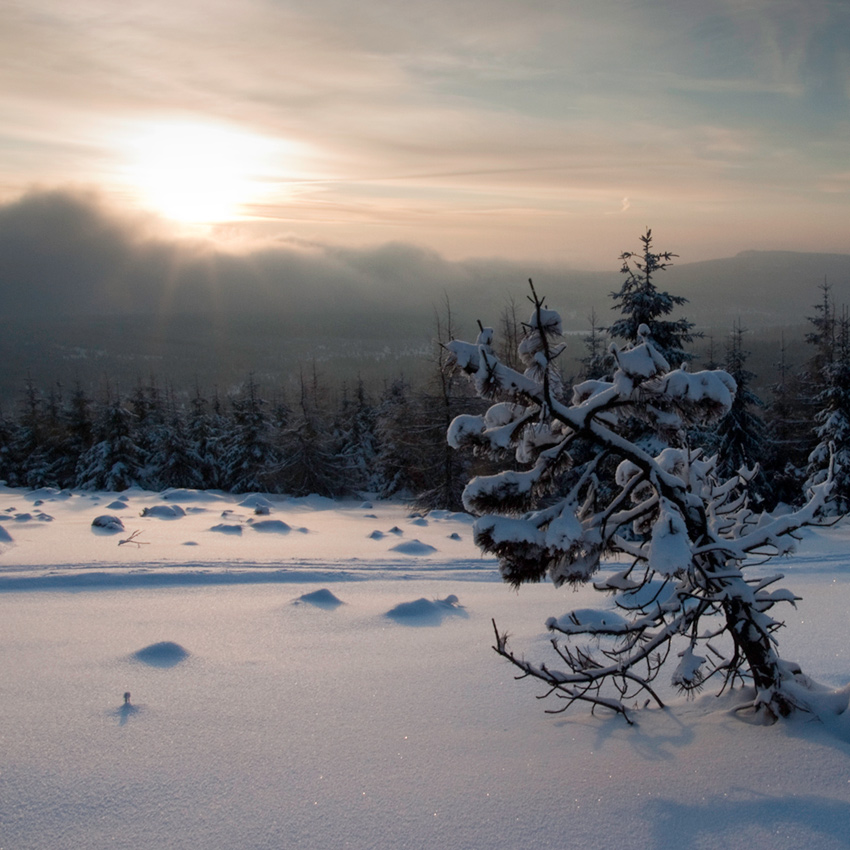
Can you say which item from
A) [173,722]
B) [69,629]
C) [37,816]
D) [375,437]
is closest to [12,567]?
[69,629]

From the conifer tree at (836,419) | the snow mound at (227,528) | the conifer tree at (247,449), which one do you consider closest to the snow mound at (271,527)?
the snow mound at (227,528)

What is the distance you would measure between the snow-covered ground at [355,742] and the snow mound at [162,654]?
17mm

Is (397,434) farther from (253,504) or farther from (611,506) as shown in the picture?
(611,506)

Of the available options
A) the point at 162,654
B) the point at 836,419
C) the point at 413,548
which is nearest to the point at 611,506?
the point at 162,654

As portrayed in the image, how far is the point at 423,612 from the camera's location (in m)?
6.40

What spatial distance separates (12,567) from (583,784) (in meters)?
8.00

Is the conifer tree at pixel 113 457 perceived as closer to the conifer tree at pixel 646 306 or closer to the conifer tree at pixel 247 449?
the conifer tree at pixel 247 449

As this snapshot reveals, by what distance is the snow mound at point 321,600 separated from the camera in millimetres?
6603

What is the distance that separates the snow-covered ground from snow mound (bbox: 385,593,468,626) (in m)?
0.02

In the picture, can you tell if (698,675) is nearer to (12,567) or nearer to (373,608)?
(373,608)

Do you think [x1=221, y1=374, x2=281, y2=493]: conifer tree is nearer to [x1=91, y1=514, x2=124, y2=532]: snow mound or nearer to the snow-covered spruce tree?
[x1=91, y1=514, x2=124, y2=532]: snow mound

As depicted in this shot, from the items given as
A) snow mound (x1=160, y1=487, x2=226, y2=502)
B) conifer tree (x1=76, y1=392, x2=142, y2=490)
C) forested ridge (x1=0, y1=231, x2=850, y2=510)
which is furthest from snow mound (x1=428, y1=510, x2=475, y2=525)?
conifer tree (x1=76, y1=392, x2=142, y2=490)

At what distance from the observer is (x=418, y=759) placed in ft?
11.2

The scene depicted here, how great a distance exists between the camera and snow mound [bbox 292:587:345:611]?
6.60 m
